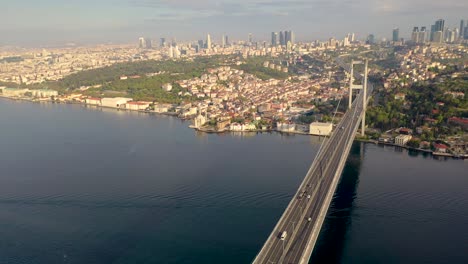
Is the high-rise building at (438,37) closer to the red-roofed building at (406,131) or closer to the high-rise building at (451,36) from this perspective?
the high-rise building at (451,36)

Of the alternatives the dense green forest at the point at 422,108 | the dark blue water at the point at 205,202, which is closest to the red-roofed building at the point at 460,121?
the dense green forest at the point at 422,108

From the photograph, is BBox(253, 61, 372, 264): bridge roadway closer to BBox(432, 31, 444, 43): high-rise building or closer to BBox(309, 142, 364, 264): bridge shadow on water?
BBox(309, 142, 364, 264): bridge shadow on water

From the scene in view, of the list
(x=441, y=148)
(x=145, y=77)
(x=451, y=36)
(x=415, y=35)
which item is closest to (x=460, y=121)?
(x=441, y=148)

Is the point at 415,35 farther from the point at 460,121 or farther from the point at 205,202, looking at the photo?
the point at 205,202

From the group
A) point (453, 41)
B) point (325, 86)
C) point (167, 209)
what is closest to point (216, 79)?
point (325, 86)

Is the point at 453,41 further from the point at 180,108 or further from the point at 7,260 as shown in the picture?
the point at 7,260
